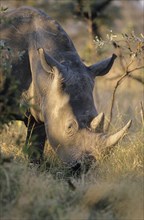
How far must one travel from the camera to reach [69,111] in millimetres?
7672

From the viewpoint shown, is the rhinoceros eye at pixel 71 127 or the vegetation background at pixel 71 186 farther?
the rhinoceros eye at pixel 71 127

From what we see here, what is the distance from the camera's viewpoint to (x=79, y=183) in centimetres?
654

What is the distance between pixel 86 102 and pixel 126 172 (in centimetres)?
109

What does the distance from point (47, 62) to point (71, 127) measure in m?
0.83

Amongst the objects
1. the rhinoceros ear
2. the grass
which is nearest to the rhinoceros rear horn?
the rhinoceros ear

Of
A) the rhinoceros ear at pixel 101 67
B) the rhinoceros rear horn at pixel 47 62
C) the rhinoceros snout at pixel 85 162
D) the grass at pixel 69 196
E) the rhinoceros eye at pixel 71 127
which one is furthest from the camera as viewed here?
the rhinoceros ear at pixel 101 67

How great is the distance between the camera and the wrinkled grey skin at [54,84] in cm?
760

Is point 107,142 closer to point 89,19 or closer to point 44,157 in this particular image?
point 44,157

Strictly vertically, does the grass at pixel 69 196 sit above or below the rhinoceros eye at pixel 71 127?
below

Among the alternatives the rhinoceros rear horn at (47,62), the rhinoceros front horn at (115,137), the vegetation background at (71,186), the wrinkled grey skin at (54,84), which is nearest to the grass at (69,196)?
the vegetation background at (71,186)

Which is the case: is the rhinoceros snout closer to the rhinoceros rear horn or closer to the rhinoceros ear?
the rhinoceros rear horn

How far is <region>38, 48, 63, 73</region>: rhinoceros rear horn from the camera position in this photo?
774 centimetres

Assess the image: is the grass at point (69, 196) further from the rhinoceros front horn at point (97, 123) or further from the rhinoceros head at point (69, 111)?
the rhinoceros front horn at point (97, 123)

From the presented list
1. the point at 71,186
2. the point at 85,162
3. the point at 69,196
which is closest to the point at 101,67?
the point at 85,162
